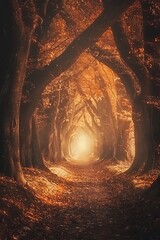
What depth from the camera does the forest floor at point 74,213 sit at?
7551 millimetres

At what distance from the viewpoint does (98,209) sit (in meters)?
10.6

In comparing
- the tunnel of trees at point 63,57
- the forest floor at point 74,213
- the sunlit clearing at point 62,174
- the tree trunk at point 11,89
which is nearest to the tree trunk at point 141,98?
the tunnel of trees at point 63,57

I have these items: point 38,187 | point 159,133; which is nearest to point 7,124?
point 38,187

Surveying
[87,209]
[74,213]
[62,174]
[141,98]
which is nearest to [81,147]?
[62,174]

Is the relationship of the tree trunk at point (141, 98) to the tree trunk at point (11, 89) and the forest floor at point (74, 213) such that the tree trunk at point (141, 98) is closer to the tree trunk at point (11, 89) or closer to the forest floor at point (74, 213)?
the forest floor at point (74, 213)

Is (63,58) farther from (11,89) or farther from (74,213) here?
(74,213)

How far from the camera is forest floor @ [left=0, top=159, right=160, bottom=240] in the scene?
755 centimetres

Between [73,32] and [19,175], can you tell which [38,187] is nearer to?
[19,175]

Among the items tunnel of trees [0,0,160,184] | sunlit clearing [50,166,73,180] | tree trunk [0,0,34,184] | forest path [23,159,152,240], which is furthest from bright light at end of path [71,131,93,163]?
tree trunk [0,0,34,184]

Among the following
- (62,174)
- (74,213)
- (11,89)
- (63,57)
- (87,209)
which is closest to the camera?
(74,213)

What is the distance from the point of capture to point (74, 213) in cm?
1006

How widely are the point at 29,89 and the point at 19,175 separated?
4986mm

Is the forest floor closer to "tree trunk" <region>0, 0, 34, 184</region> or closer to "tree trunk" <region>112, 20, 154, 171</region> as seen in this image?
"tree trunk" <region>0, 0, 34, 184</region>

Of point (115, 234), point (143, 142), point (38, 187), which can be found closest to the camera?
point (115, 234)
